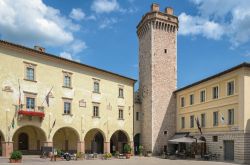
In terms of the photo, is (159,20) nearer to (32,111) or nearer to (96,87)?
(96,87)

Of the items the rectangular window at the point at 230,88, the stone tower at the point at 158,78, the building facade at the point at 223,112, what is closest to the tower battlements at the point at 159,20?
the stone tower at the point at 158,78

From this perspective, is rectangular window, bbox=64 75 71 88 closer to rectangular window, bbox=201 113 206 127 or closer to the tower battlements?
the tower battlements

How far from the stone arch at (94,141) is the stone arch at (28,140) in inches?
287

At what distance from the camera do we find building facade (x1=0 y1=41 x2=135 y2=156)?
29.0 metres

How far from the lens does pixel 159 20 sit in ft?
140

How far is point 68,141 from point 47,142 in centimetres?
609

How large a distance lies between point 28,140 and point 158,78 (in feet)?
60.8

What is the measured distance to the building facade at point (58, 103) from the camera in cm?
2898

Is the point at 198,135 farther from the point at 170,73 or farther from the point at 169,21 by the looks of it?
the point at 169,21

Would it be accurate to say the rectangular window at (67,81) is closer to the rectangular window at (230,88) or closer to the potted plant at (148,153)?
the potted plant at (148,153)

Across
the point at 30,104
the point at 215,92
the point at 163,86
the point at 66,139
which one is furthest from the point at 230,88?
the point at 30,104

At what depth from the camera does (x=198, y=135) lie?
36312 millimetres

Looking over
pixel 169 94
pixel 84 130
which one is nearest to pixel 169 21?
pixel 169 94

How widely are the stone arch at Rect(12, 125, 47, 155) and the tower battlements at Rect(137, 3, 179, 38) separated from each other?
67.5ft
